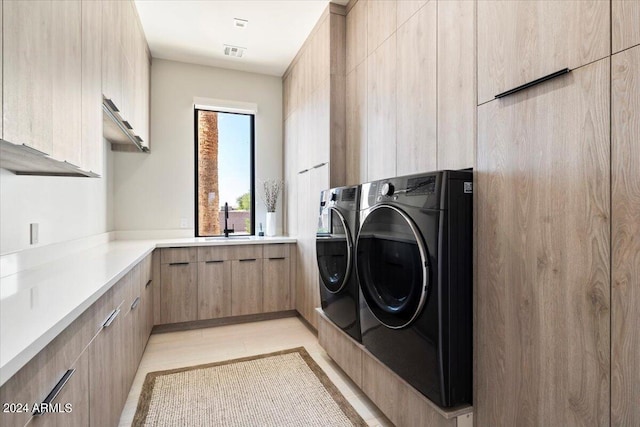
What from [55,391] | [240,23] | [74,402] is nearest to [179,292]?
[74,402]

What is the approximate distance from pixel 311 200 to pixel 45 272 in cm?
196

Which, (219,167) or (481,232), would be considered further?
(219,167)

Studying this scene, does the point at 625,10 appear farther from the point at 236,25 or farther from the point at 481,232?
the point at 236,25

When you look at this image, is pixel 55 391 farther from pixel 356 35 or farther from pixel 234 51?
pixel 234 51

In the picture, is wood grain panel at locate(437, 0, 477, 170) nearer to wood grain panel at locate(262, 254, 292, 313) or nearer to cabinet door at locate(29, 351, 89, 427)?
cabinet door at locate(29, 351, 89, 427)

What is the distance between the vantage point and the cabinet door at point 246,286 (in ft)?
10.8

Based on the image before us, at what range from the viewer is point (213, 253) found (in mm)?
3225

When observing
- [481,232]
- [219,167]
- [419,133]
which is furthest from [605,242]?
[219,167]

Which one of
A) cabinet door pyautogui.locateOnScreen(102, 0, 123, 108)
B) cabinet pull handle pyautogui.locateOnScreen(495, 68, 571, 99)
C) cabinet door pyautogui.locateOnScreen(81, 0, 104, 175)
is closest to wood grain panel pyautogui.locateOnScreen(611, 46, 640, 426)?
cabinet pull handle pyautogui.locateOnScreen(495, 68, 571, 99)

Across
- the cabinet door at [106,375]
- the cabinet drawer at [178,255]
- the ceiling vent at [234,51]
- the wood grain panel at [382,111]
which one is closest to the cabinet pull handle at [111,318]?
the cabinet door at [106,375]

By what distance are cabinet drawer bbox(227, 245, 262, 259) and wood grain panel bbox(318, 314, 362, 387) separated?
1114 millimetres

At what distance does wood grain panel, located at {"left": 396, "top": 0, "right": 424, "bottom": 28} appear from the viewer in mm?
1765

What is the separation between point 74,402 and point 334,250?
152cm

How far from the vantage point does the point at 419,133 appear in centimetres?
175
